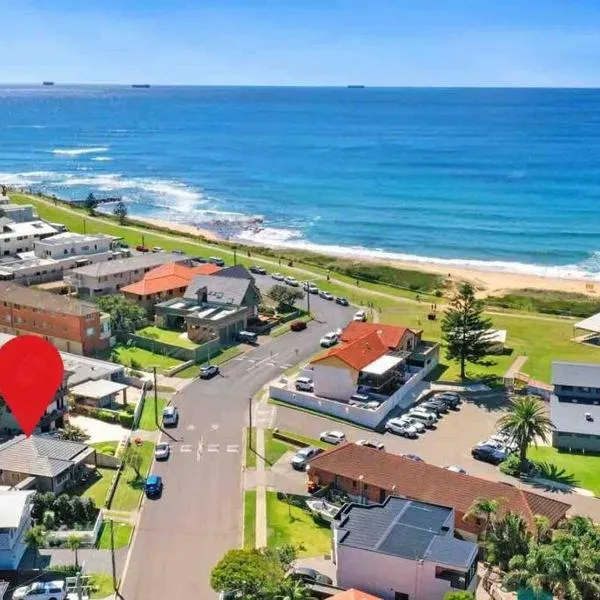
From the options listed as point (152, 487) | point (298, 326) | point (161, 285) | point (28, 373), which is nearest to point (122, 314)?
point (161, 285)

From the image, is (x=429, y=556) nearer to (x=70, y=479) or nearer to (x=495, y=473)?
(x=495, y=473)

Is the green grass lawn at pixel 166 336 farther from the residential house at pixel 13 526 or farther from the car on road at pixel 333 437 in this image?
the residential house at pixel 13 526

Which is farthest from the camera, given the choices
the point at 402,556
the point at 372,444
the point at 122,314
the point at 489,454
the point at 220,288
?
the point at 220,288

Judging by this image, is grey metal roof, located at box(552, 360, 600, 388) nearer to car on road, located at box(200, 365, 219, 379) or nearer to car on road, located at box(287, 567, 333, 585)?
car on road, located at box(200, 365, 219, 379)

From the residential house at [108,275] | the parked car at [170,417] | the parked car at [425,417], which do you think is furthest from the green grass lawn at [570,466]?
the residential house at [108,275]

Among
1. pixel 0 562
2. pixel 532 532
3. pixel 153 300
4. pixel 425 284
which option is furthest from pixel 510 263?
pixel 0 562

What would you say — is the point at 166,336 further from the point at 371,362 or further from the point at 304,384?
the point at 371,362
